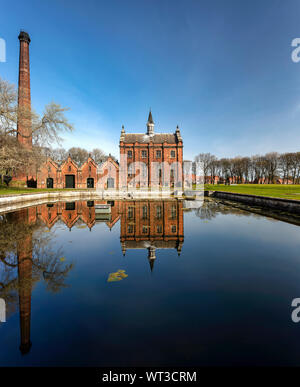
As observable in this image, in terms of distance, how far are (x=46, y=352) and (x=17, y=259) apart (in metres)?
3.73

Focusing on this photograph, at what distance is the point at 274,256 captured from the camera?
557cm

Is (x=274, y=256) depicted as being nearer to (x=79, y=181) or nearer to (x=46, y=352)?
(x=46, y=352)

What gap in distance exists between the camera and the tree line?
61469 millimetres

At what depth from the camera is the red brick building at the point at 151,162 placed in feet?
141

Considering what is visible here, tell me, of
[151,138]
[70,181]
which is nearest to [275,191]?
[151,138]

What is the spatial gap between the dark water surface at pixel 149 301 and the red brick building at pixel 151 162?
36.3 metres

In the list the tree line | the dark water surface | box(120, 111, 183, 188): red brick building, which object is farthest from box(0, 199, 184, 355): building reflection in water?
the tree line

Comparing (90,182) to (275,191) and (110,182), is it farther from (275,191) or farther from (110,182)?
(275,191)

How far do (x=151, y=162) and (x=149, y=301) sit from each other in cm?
4101

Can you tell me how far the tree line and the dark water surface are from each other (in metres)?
56.8

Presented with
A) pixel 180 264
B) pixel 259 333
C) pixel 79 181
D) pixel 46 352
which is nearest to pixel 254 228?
pixel 180 264

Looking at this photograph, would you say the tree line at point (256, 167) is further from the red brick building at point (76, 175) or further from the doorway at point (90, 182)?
the doorway at point (90, 182)

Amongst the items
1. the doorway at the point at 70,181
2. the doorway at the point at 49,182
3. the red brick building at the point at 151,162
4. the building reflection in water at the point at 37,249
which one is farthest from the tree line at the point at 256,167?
the building reflection in water at the point at 37,249

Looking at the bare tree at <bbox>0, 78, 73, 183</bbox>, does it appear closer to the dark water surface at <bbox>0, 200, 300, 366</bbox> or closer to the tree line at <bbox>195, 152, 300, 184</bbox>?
the dark water surface at <bbox>0, 200, 300, 366</bbox>
